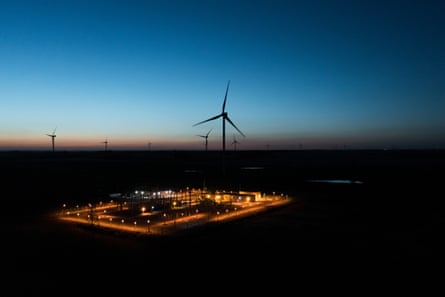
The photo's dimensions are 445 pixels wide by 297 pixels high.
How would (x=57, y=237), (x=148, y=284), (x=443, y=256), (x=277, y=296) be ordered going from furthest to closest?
(x=57, y=237) < (x=443, y=256) < (x=148, y=284) < (x=277, y=296)

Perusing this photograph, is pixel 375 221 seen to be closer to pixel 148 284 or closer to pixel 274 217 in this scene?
pixel 274 217

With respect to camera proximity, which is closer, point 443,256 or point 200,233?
point 443,256

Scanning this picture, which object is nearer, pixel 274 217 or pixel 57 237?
pixel 57 237

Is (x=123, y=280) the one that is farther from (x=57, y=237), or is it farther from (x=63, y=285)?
(x=57, y=237)

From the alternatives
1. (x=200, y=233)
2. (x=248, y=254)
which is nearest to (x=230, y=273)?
(x=248, y=254)

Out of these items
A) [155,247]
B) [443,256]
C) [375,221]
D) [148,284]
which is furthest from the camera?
[375,221]

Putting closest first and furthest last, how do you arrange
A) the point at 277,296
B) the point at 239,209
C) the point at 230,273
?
1. the point at 277,296
2. the point at 230,273
3. the point at 239,209

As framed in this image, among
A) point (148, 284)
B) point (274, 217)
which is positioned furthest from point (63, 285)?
point (274, 217)

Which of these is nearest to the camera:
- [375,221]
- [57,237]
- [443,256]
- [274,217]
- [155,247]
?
[443,256]
